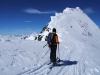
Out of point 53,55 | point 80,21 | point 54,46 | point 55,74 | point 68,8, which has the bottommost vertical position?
point 55,74

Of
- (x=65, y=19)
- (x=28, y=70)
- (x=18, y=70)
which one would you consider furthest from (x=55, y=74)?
(x=65, y=19)

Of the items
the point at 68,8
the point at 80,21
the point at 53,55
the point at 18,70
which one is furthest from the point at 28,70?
the point at 68,8

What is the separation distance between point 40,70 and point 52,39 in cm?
244

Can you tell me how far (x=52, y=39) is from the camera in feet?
32.5

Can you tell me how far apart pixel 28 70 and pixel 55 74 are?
4.94 feet

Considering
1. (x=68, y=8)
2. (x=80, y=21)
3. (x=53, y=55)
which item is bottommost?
(x=53, y=55)

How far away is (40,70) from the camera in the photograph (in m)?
8.33

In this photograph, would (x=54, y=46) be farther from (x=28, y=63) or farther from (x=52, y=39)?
(x=28, y=63)

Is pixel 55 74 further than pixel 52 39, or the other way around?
pixel 52 39

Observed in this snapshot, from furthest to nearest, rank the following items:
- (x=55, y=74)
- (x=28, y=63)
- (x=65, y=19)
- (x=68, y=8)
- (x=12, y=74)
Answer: (x=68, y=8)
(x=65, y=19)
(x=28, y=63)
(x=55, y=74)
(x=12, y=74)

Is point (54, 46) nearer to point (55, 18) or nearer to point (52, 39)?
point (52, 39)

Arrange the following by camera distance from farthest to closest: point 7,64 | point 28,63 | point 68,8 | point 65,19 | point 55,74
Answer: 1. point 68,8
2. point 65,19
3. point 28,63
4. point 7,64
5. point 55,74

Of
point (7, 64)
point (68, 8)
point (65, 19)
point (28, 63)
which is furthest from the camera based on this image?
point (68, 8)

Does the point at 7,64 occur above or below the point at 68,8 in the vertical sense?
below
